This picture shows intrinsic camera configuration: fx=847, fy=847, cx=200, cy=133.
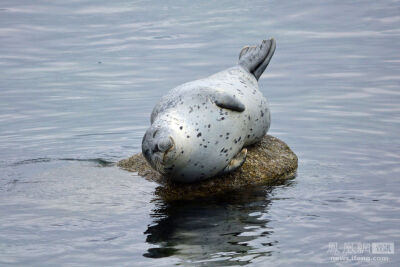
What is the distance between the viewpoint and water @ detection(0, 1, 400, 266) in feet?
23.4

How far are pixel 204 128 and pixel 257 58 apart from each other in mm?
2261

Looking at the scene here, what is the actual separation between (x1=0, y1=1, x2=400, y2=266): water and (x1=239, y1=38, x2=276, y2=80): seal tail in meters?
1.11

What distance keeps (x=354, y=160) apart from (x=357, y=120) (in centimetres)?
191

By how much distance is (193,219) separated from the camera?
7.73 metres

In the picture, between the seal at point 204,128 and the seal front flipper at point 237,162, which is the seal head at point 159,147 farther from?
the seal front flipper at point 237,162

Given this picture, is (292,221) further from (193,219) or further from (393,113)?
(393,113)

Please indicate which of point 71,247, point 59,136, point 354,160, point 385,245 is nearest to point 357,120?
point 354,160

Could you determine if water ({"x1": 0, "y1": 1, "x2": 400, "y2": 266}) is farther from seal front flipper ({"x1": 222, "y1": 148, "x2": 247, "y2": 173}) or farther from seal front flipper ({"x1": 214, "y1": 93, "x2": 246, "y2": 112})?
seal front flipper ({"x1": 214, "y1": 93, "x2": 246, "y2": 112})

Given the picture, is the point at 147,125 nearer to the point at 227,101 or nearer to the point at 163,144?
the point at 227,101

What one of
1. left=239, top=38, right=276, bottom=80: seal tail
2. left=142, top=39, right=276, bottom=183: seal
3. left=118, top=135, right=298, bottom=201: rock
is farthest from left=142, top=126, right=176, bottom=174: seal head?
left=239, top=38, right=276, bottom=80: seal tail

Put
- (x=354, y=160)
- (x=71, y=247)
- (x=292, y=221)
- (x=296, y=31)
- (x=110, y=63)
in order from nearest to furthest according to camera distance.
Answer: (x=71, y=247), (x=292, y=221), (x=354, y=160), (x=110, y=63), (x=296, y=31)

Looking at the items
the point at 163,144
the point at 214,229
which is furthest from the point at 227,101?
the point at 214,229

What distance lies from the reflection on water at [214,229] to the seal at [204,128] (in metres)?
0.34

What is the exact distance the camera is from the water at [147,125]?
280 inches
